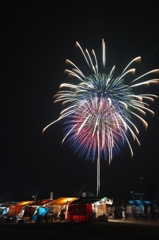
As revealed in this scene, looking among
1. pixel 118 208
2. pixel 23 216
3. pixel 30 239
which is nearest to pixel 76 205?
pixel 23 216

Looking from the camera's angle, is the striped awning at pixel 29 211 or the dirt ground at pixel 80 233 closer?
the dirt ground at pixel 80 233

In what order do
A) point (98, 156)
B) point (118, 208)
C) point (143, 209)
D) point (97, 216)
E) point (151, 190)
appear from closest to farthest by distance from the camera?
point (97, 216) → point (98, 156) → point (143, 209) → point (118, 208) → point (151, 190)

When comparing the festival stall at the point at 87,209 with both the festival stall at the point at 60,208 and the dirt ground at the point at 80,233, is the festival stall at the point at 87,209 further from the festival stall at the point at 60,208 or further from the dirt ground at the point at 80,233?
the dirt ground at the point at 80,233

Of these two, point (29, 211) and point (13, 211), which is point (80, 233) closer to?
point (29, 211)

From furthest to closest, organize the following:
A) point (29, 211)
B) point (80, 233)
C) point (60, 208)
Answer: point (29, 211) → point (60, 208) → point (80, 233)

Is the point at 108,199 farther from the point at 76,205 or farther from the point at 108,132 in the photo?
the point at 108,132

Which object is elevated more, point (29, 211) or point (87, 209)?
point (87, 209)

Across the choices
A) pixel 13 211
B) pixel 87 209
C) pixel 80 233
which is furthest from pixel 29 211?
pixel 80 233

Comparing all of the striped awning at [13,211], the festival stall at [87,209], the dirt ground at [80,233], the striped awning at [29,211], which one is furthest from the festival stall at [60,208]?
the dirt ground at [80,233]

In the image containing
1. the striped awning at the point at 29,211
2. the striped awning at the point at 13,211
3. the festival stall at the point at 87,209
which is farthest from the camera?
the striped awning at the point at 13,211

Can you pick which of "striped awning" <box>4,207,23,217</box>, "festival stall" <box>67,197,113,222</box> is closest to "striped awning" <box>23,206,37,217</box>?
"striped awning" <box>4,207,23,217</box>

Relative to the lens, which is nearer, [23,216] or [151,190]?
[23,216]
